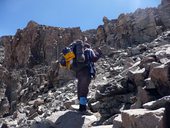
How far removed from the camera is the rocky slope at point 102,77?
7816 millimetres

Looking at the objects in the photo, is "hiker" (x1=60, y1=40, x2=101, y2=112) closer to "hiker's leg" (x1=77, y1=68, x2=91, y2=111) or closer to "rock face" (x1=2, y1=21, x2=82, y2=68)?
"hiker's leg" (x1=77, y1=68, x2=91, y2=111)

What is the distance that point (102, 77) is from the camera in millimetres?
23312

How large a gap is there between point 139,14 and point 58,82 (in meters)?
13.2

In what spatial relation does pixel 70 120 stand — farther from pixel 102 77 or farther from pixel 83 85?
pixel 102 77

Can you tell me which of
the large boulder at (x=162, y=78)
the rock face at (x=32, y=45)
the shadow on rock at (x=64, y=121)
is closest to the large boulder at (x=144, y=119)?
the large boulder at (x=162, y=78)

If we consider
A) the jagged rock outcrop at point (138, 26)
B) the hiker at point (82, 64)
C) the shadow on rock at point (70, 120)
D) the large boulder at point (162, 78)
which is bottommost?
the shadow on rock at point (70, 120)

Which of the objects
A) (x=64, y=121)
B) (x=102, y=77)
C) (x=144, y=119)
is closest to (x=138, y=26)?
(x=102, y=77)

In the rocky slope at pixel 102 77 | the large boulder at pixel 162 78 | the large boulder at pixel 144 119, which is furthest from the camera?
the rocky slope at pixel 102 77

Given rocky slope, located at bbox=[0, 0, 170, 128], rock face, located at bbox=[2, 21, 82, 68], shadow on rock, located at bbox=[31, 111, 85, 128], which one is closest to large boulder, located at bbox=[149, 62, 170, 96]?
rocky slope, located at bbox=[0, 0, 170, 128]

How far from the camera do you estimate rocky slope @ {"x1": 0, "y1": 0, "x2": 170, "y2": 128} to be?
7816mm

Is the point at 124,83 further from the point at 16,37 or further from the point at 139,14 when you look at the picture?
the point at 16,37

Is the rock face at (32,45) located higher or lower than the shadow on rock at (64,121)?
higher

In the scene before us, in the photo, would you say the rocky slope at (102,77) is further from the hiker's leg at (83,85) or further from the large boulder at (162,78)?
the hiker's leg at (83,85)

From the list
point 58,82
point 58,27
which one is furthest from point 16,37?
point 58,82
